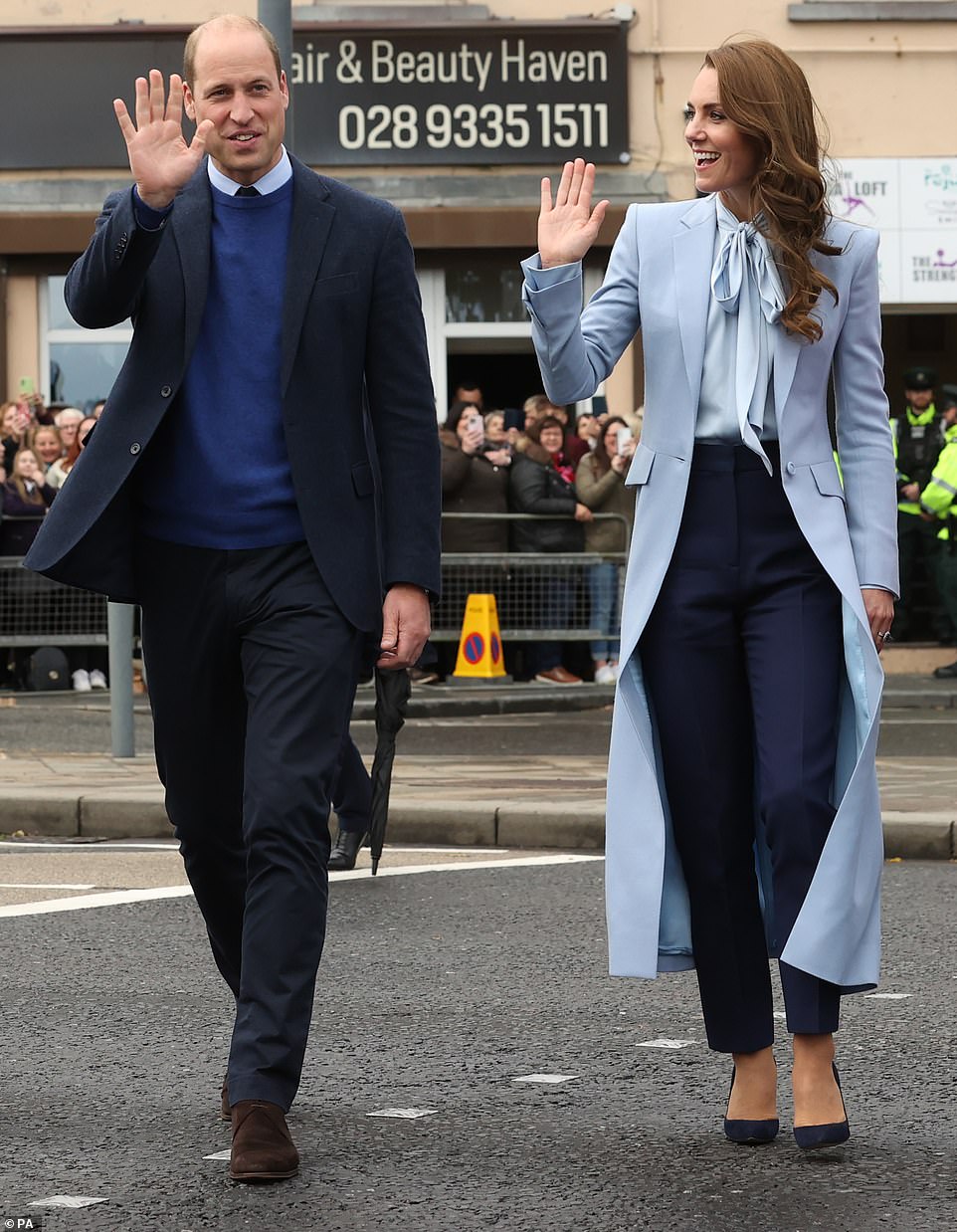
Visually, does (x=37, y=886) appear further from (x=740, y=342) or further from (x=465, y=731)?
(x=465, y=731)

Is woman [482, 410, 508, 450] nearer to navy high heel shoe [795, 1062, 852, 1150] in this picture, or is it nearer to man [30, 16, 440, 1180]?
man [30, 16, 440, 1180]

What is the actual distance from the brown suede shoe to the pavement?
18.4 ft

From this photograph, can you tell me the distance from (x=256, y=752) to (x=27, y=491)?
39.7ft

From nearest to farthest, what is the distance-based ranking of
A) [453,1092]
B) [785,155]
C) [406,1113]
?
[785,155], [406,1113], [453,1092]

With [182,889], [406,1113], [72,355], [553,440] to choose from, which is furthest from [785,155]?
[72,355]

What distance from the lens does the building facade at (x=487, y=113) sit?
2003 centimetres

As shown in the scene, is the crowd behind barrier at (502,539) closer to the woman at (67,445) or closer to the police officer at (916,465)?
the woman at (67,445)

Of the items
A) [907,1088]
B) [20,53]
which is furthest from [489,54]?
[907,1088]

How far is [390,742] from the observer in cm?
822

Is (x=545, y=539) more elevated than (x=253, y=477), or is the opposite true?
(x=253, y=477)

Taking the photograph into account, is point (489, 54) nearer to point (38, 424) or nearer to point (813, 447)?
point (38, 424)

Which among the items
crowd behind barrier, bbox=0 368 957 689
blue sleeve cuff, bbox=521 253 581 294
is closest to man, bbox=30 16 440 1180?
blue sleeve cuff, bbox=521 253 581 294

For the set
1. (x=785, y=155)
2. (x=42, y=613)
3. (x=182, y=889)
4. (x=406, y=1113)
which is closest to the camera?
(x=785, y=155)

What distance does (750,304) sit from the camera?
449cm
